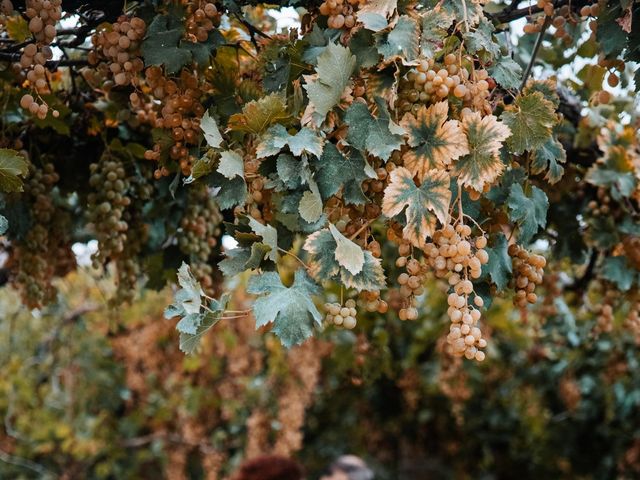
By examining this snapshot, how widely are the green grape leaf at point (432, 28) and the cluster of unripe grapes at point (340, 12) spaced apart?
0.10 metres

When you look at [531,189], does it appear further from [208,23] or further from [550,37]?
[550,37]

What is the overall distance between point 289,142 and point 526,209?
54 cm

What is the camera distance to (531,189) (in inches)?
56.6

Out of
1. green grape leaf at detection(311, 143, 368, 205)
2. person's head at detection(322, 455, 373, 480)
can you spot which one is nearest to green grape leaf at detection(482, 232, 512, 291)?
green grape leaf at detection(311, 143, 368, 205)

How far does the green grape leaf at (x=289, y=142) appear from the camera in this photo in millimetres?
1040

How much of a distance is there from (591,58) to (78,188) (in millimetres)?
1422

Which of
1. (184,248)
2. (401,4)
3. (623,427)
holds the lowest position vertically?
(623,427)

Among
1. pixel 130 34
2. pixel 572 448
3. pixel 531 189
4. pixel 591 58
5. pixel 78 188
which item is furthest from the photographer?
pixel 572 448

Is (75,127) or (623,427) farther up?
(75,127)

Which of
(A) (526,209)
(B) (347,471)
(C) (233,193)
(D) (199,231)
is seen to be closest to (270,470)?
(B) (347,471)

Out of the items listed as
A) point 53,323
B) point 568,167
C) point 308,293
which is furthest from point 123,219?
point 53,323

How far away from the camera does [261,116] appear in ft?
3.62

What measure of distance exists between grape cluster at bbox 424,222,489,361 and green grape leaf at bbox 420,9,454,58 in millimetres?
269

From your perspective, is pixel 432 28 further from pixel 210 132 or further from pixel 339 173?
pixel 210 132
